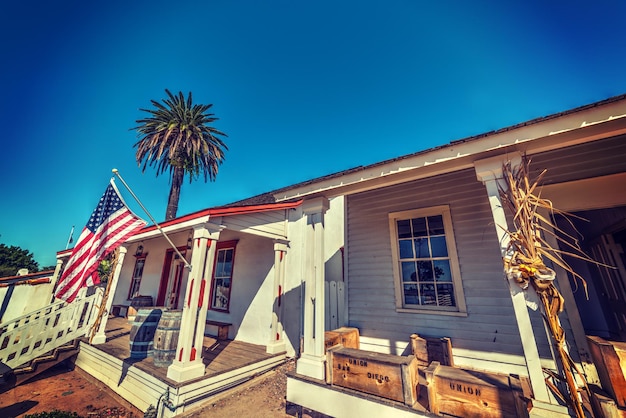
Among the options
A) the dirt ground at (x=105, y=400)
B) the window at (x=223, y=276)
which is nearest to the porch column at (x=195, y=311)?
the dirt ground at (x=105, y=400)

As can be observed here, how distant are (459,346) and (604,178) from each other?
326 cm

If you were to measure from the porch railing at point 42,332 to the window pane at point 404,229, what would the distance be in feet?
27.3

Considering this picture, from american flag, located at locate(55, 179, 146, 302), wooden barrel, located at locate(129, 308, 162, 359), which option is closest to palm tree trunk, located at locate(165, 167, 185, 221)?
wooden barrel, located at locate(129, 308, 162, 359)

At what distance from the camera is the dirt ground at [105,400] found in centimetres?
393

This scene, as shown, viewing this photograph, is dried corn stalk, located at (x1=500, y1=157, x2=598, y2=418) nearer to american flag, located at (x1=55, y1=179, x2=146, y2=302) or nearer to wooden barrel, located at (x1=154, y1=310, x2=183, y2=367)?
american flag, located at (x1=55, y1=179, x2=146, y2=302)

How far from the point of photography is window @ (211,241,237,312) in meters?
7.63

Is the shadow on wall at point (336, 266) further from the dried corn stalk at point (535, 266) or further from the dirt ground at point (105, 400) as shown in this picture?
the dried corn stalk at point (535, 266)

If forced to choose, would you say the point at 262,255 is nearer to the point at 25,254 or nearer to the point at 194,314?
the point at 194,314

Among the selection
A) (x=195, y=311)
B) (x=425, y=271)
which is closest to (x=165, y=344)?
(x=195, y=311)

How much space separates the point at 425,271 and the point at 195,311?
4305mm

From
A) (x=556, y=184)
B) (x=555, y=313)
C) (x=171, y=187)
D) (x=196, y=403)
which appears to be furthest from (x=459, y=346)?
(x=171, y=187)

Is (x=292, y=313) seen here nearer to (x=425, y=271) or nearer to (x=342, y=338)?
(x=342, y=338)

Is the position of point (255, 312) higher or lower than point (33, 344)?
higher

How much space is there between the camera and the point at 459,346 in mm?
4039
